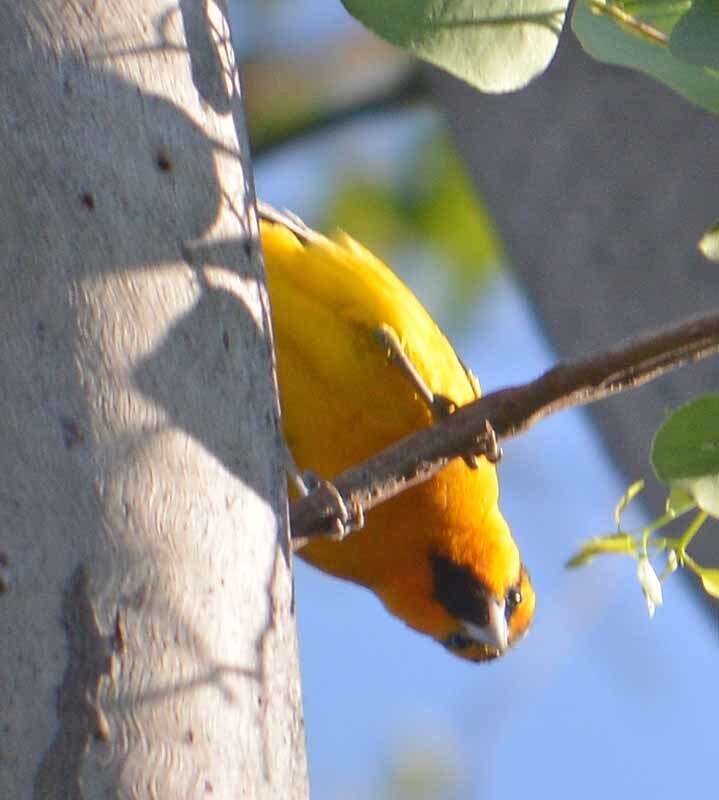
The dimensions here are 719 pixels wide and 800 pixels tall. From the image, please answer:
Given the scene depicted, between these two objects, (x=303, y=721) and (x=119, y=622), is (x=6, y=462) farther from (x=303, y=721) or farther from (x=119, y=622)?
(x=303, y=721)

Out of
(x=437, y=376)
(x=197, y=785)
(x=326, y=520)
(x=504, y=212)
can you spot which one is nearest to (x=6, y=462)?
(x=197, y=785)

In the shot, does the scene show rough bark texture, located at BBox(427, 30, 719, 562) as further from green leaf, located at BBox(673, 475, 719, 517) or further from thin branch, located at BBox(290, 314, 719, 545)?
green leaf, located at BBox(673, 475, 719, 517)

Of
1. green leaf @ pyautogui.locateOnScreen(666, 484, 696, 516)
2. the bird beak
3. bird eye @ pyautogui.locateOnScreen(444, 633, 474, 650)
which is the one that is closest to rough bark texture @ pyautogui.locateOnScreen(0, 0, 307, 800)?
green leaf @ pyautogui.locateOnScreen(666, 484, 696, 516)

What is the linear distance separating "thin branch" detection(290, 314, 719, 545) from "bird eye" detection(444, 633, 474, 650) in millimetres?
2091

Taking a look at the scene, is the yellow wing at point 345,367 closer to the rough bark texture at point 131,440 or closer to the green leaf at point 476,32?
the green leaf at point 476,32

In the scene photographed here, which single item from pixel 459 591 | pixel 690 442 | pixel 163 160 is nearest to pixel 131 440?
pixel 163 160

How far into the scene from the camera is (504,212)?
3.62 metres

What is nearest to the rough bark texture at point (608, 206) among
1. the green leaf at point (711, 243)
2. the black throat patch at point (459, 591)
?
the black throat patch at point (459, 591)

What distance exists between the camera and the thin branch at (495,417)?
170cm

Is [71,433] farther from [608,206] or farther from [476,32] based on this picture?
[608,206]

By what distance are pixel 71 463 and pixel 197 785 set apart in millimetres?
287

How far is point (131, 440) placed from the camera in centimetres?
128

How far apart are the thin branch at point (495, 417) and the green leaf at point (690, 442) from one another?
151 millimetres

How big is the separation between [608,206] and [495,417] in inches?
65.1
